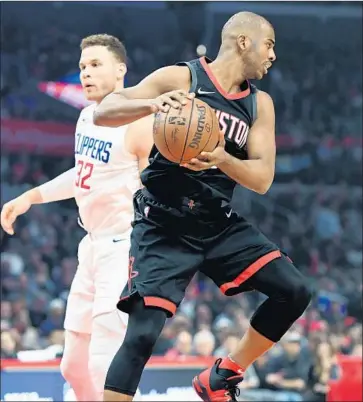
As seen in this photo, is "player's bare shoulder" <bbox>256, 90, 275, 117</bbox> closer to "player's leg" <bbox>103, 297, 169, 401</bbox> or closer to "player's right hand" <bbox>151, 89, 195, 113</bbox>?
"player's right hand" <bbox>151, 89, 195, 113</bbox>

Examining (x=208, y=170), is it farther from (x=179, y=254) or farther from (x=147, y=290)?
(x=147, y=290)

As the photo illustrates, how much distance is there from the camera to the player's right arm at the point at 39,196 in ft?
17.8

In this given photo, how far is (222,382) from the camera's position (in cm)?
451

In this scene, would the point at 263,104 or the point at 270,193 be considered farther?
the point at 270,193

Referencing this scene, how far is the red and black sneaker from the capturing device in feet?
14.7

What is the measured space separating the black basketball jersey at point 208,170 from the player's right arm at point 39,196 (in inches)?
49.5

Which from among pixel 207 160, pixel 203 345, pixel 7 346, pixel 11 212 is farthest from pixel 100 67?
pixel 203 345

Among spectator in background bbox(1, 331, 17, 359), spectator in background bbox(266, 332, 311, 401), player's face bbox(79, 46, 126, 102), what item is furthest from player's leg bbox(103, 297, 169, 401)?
spectator in background bbox(1, 331, 17, 359)

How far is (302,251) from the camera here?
635 inches

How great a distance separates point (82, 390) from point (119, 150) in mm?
1355

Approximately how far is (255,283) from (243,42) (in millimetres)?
1083

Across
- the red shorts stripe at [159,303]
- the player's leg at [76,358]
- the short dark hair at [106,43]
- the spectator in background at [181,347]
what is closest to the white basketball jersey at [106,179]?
the short dark hair at [106,43]

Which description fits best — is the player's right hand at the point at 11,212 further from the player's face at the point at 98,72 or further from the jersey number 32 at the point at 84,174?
the player's face at the point at 98,72

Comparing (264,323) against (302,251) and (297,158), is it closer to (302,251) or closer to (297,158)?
(302,251)
